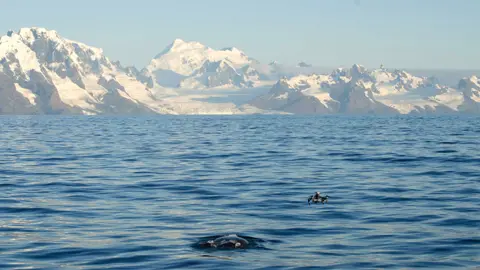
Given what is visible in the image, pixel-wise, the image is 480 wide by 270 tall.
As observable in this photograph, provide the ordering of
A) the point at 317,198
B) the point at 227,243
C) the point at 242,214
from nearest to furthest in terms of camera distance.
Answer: the point at 227,243 < the point at 242,214 < the point at 317,198

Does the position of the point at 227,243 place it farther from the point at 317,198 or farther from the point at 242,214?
the point at 317,198

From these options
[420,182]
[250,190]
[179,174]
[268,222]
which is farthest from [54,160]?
[268,222]

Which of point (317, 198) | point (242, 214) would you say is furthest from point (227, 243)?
point (317, 198)

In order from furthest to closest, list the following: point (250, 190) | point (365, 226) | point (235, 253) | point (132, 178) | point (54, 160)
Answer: point (54, 160) < point (132, 178) < point (250, 190) < point (365, 226) < point (235, 253)

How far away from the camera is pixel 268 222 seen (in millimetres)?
29234

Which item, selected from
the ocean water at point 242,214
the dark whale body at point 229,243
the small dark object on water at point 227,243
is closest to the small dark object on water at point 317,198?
the ocean water at point 242,214

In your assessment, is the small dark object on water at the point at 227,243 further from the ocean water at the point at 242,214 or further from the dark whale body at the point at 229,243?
the ocean water at the point at 242,214

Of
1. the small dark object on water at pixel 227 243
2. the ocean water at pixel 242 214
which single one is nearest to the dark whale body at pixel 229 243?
the small dark object on water at pixel 227 243

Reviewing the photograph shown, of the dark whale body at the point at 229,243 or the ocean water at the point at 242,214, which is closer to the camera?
the ocean water at the point at 242,214

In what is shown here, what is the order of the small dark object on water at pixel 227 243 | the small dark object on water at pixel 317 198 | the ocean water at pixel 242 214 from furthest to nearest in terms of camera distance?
1. the small dark object on water at pixel 317 198
2. the small dark object on water at pixel 227 243
3. the ocean water at pixel 242 214

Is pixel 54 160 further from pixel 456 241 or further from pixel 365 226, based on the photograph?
pixel 456 241

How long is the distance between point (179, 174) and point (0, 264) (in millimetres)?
27364

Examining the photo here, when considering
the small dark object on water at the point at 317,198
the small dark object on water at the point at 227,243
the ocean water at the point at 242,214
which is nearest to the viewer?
the ocean water at the point at 242,214

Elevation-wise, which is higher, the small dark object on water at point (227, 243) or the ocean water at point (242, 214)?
the small dark object on water at point (227, 243)
